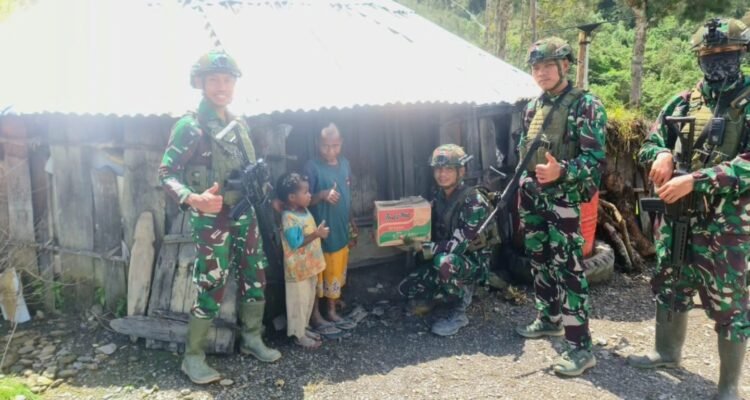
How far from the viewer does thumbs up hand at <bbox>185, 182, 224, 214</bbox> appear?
367 centimetres

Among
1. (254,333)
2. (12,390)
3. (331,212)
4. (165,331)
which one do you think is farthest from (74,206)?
(331,212)

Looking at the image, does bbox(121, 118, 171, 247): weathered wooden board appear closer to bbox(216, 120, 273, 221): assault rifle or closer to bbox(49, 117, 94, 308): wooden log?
bbox(49, 117, 94, 308): wooden log

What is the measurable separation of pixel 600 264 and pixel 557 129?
8.50 feet

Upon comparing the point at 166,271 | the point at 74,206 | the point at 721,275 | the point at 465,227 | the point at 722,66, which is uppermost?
the point at 722,66

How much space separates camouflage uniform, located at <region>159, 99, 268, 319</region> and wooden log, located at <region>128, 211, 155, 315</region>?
3.01 ft

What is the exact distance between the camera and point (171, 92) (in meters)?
4.77

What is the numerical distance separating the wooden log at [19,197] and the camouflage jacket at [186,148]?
2.11 m

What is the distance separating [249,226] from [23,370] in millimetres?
2070

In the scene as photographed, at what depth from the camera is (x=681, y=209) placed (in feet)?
12.3

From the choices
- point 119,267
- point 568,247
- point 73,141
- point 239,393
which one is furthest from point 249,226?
point 568,247

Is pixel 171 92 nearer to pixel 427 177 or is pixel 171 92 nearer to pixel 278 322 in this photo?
pixel 278 322

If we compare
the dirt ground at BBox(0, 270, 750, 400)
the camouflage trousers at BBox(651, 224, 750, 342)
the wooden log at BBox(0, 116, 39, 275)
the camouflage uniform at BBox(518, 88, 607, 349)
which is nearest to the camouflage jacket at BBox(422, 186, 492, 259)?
the camouflage uniform at BBox(518, 88, 607, 349)

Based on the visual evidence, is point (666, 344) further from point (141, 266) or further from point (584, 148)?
point (141, 266)

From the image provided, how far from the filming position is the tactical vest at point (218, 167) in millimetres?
3990
